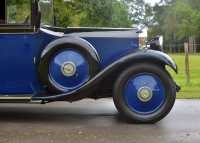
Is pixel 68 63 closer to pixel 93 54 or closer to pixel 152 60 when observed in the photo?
pixel 93 54

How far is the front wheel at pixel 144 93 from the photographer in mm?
6477

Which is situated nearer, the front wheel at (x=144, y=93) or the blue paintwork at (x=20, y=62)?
the front wheel at (x=144, y=93)

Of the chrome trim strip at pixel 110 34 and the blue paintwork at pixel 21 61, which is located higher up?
the chrome trim strip at pixel 110 34

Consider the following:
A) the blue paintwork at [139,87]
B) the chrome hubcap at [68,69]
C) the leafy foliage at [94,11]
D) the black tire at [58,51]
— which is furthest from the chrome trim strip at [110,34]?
the leafy foliage at [94,11]

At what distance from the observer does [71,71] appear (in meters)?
6.52

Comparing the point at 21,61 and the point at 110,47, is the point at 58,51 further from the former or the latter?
the point at 110,47

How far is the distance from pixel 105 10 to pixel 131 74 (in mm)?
17685

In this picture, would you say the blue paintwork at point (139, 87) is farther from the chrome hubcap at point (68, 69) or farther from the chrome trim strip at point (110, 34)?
the chrome hubcap at point (68, 69)

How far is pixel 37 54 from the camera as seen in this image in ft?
21.8

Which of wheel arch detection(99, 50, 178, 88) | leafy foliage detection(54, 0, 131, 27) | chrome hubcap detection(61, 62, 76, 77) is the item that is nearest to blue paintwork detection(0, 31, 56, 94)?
chrome hubcap detection(61, 62, 76, 77)

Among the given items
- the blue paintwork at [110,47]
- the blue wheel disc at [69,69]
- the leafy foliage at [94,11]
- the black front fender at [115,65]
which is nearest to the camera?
the black front fender at [115,65]

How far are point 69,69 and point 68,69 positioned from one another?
0.02 metres

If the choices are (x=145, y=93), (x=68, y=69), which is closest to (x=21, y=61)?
(x=68, y=69)

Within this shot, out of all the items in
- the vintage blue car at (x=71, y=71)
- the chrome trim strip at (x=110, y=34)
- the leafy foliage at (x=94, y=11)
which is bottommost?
the vintage blue car at (x=71, y=71)
